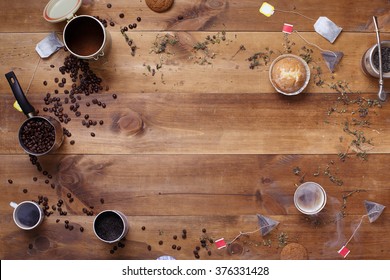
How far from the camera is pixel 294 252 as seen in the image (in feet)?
6.10

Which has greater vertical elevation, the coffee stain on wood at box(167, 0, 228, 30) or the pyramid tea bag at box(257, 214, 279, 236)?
the coffee stain on wood at box(167, 0, 228, 30)

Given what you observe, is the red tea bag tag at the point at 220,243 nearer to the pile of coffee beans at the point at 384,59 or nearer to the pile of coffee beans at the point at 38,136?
the pile of coffee beans at the point at 38,136

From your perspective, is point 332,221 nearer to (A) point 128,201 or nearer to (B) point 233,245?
(B) point 233,245

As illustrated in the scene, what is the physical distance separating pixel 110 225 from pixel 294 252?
2.56 feet

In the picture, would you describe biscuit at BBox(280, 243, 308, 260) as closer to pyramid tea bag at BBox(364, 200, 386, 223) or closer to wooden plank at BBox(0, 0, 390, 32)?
pyramid tea bag at BBox(364, 200, 386, 223)

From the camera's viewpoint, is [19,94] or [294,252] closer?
[19,94]

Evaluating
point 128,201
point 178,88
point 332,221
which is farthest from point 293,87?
point 128,201

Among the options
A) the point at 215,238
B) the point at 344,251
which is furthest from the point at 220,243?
the point at 344,251

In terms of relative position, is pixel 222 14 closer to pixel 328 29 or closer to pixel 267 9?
pixel 267 9

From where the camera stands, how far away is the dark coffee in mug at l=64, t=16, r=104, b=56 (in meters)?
1.79

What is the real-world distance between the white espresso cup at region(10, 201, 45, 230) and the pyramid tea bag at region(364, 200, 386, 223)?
1376 mm

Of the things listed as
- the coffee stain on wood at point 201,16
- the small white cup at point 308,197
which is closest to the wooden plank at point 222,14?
the coffee stain on wood at point 201,16

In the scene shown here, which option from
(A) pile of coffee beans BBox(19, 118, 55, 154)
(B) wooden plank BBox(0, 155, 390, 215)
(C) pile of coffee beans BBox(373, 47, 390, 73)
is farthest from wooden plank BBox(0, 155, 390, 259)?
(C) pile of coffee beans BBox(373, 47, 390, 73)

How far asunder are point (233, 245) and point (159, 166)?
18.1 inches
